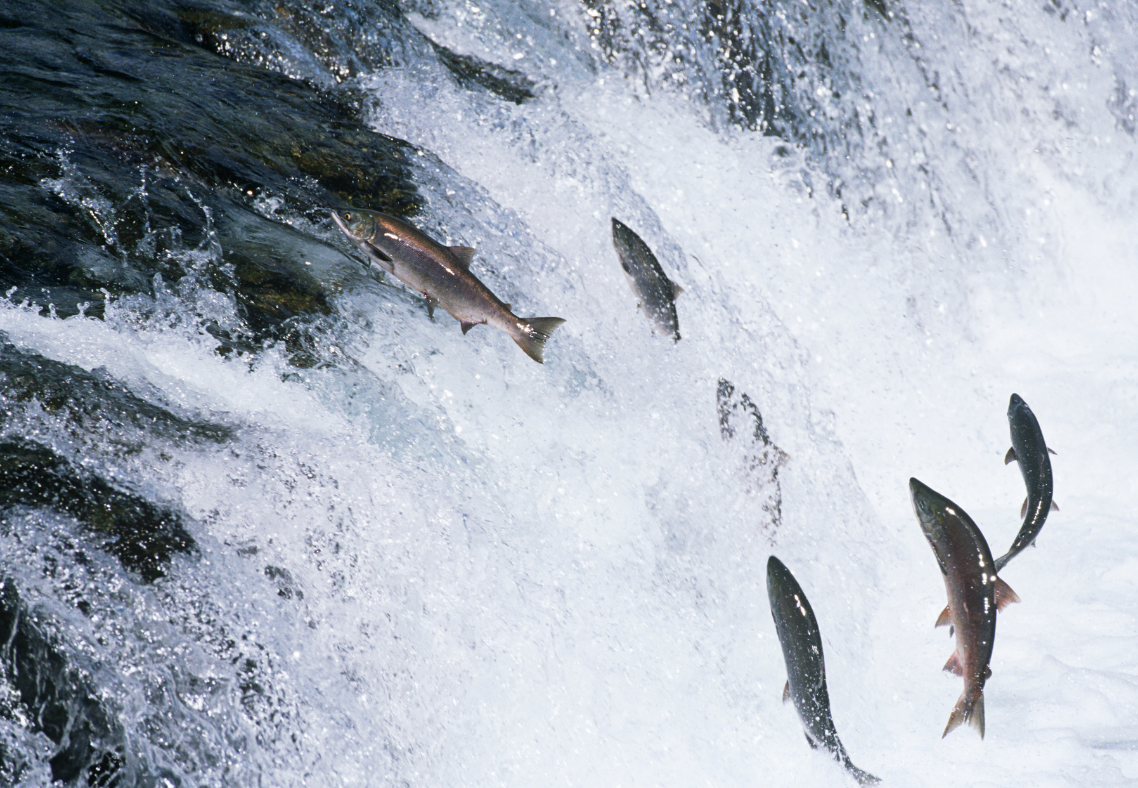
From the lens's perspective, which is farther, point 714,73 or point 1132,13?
point 1132,13

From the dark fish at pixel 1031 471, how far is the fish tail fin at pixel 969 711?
0.47 m

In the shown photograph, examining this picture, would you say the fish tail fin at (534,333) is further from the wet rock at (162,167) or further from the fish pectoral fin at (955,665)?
the fish pectoral fin at (955,665)

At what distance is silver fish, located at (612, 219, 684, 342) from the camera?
3.18 m

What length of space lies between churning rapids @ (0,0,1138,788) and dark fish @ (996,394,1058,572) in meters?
0.61

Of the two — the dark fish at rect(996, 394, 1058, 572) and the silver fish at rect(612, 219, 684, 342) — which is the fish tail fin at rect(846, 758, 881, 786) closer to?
the dark fish at rect(996, 394, 1058, 572)

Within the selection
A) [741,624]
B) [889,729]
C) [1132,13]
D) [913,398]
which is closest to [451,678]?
[741,624]

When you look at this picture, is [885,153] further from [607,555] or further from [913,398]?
[607,555]

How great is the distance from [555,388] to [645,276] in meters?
0.54

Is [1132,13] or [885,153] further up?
[1132,13]

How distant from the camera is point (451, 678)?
7.20 ft

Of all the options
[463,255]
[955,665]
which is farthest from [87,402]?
[955,665]

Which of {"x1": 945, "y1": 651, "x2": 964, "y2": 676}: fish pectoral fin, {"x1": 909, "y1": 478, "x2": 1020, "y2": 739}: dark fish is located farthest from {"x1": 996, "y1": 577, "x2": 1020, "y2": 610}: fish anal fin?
{"x1": 945, "y1": 651, "x2": 964, "y2": 676}: fish pectoral fin

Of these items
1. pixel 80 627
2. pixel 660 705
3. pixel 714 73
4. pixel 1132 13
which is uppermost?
pixel 1132 13

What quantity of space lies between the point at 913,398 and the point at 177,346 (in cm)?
337
